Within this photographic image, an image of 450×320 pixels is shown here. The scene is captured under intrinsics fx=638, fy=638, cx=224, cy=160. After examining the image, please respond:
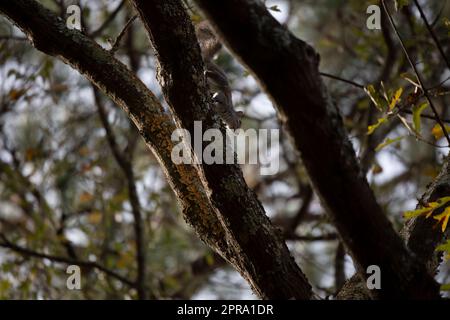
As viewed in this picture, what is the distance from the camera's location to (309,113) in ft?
3.91

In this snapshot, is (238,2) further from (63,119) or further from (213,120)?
(63,119)

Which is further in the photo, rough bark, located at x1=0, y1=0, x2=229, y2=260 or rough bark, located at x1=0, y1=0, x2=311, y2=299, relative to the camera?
rough bark, located at x1=0, y1=0, x2=229, y2=260

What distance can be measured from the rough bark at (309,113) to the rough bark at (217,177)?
0.23m

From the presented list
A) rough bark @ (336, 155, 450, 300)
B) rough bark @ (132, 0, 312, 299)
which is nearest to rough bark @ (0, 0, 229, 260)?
rough bark @ (132, 0, 312, 299)

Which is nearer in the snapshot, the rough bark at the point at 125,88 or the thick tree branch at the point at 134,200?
the rough bark at the point at 125,88

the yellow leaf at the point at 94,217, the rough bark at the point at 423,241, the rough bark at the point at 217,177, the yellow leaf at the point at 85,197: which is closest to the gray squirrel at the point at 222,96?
the rough bark at the point at 217,177

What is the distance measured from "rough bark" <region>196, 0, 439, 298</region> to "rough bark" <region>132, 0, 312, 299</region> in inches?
9.2

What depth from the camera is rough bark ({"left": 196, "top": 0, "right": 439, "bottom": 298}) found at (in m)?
1.17

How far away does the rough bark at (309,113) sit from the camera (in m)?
1.17

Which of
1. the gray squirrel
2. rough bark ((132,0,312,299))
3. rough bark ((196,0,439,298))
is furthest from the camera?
the gray squirrel

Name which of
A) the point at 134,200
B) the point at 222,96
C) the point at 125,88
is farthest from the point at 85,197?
the point at 125,88

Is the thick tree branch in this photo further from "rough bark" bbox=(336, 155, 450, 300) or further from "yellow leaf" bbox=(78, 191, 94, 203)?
"rough bark" bbox=(336, 155, 450, 300)

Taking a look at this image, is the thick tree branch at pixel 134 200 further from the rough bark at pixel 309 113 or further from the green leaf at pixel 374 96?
the rough bark at pixel 309 113
